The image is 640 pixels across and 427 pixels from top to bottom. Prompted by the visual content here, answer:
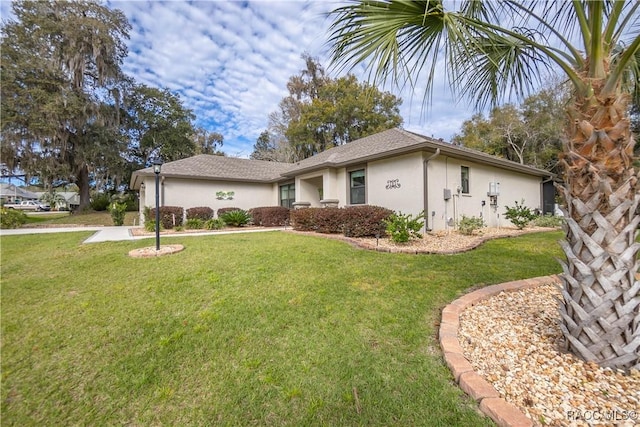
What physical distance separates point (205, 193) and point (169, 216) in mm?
2766

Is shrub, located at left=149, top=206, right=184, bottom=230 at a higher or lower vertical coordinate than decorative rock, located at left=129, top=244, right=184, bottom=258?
higher

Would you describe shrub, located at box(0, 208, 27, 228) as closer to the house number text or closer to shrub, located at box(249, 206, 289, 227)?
shrub, located at box(249, 206, 289, 227)

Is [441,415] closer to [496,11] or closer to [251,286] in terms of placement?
[251,286]

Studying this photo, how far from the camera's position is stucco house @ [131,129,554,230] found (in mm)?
9258

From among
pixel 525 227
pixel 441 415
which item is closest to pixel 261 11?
pixel 441 415

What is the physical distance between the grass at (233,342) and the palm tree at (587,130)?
1.24 m

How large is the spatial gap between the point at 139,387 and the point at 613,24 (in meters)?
4.65

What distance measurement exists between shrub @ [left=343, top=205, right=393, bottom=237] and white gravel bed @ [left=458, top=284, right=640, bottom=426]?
469cm

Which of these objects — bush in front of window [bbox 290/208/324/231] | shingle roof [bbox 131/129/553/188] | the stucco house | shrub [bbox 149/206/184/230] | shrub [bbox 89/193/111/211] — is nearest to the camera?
the stucco house

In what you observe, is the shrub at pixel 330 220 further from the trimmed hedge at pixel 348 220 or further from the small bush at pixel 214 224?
the small bush at pixel 214 224

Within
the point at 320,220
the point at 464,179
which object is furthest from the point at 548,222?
the point at 320,220

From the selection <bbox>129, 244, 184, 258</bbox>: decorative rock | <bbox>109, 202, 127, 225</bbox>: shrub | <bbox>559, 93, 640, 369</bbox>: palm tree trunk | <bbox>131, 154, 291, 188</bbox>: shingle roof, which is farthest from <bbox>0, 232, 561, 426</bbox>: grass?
<bbox>109, 202, 127, 225</bbox>: shrub

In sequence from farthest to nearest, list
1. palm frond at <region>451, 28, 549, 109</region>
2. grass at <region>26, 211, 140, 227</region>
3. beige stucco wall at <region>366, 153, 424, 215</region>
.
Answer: grass at <region>26, 211, 140, 227</region> → beige stucco wall at <region>366, 153, 424, 215</region> → palm frond at <region>451, 28, 549, 109</region>

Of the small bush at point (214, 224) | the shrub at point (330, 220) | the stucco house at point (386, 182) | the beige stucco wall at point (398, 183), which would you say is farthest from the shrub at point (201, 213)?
the beige stucco wall at point (398, 183)
